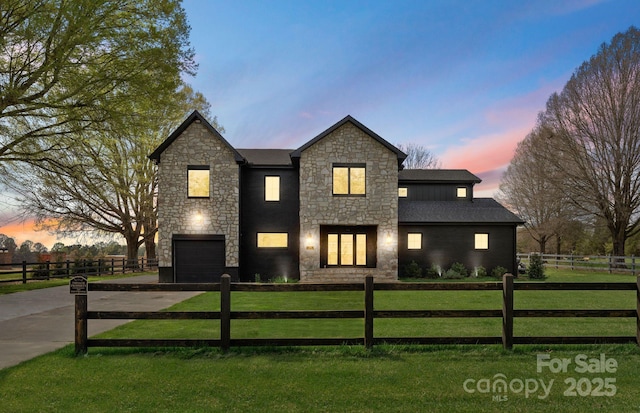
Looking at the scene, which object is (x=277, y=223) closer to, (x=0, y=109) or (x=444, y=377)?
(x=0, y=109)

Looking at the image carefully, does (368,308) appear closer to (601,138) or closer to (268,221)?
(268,221)

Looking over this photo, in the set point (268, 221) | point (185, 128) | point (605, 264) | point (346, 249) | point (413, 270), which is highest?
point (185, 128)

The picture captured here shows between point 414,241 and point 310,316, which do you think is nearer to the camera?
point 310,316

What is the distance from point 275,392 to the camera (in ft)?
15.8

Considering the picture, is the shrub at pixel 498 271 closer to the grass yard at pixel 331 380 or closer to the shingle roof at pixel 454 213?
the shingle roof at pixel 454 213

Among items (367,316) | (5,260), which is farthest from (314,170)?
(5,260)

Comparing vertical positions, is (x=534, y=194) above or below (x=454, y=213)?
above

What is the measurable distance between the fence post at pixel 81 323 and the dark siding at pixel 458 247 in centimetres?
2006

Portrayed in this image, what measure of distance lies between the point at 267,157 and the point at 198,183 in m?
4.74

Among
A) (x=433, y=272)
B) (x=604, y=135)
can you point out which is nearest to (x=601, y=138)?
(x=604, y=135)

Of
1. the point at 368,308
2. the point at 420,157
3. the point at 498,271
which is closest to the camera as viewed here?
the point at 368,308

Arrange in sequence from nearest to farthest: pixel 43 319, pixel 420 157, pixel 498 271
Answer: pixel 43 319 → pixel 498 271 → pixel 420 157

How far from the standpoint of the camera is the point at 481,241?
2473cm

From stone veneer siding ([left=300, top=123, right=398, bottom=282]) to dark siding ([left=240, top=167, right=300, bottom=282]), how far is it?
4.19ft
